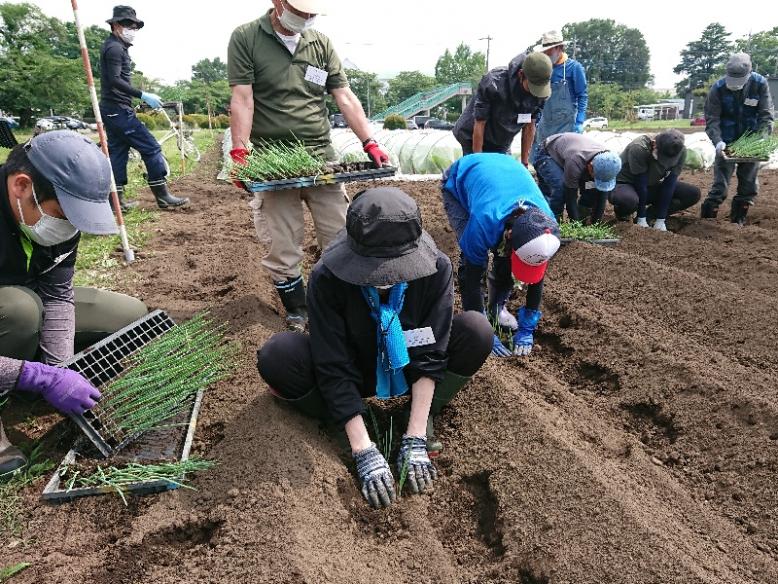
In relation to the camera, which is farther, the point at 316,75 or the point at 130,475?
the point at 316,75

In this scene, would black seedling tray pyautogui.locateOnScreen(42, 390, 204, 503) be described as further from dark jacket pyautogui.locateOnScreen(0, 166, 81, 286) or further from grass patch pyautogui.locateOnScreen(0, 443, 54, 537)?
dark jacket pyautogui.locateOnScreen(0, 166, 81, 286)

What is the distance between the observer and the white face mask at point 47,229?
1.82 m

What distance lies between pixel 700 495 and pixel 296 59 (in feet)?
8.14

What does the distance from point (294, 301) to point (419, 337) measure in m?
1.26

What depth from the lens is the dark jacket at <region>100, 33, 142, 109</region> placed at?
4.59m

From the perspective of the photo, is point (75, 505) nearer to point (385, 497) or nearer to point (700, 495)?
point (385, 497)

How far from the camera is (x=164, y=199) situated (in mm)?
5559

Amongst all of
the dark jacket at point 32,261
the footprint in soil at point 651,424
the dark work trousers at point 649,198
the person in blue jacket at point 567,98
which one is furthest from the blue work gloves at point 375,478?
the person in blue jacket at point 567,98

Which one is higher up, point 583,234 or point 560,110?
point 560,110

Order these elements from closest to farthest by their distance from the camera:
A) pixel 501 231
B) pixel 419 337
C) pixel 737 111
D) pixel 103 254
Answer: pixel 419 337 → pixel 501 231 → pixel 103 254 → pixel 737 111

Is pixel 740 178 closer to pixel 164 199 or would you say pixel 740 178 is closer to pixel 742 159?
pixel 742 159

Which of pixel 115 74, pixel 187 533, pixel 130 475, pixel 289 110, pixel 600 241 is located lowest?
pixel 600 241

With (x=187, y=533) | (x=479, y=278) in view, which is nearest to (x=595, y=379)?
(x=479, y=278)

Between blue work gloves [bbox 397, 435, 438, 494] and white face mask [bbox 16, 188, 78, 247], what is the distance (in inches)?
52.6
